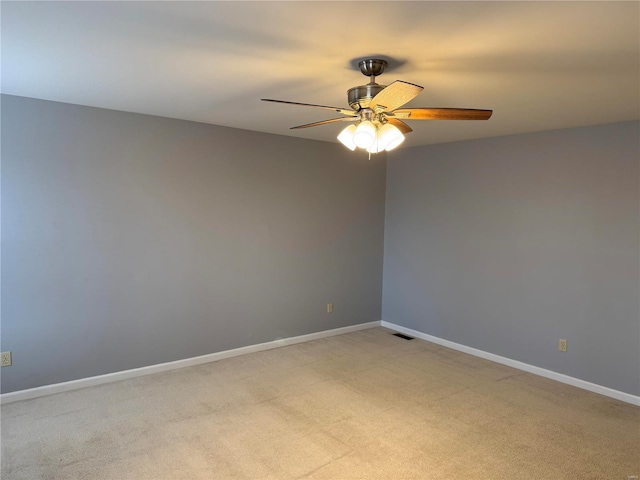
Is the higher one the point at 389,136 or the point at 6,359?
the point at 389,136

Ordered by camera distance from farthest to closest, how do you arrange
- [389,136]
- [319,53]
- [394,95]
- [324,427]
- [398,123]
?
[324,427], [398,123], [389,136], [319,53], [394,95]

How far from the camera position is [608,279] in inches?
145

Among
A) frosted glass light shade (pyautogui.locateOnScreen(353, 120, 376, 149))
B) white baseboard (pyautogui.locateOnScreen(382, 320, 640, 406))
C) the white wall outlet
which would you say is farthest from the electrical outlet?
the white wall outlet

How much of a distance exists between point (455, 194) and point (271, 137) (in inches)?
82.4

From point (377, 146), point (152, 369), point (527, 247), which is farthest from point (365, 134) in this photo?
point (152, 369)

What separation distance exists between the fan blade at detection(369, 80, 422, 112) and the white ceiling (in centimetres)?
22

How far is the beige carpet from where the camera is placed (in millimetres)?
2566

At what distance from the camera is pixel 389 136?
2332mm

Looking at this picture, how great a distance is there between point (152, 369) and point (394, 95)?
10.6ft

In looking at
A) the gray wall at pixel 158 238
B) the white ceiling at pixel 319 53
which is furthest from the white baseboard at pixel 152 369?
the white ceiling at pixel 319 53

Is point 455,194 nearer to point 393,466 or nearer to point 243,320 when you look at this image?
point 243,320

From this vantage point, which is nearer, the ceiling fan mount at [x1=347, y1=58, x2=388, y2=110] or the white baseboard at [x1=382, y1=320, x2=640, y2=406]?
the ceiling fan mount at [x1=347, y1=58, x2=388, y2=110]

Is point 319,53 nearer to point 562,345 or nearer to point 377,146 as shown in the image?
point 377,146

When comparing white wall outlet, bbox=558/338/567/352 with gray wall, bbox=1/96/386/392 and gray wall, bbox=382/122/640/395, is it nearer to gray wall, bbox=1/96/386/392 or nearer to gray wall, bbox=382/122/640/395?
gray wall, bbox=382/122/640/395
